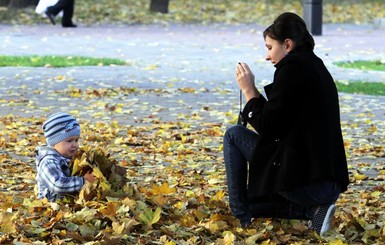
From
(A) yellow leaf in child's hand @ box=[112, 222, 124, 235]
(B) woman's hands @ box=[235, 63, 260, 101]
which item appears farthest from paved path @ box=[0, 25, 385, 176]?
(A) yellow leaf in child's hand @ box=[112, 222, 124, 235]

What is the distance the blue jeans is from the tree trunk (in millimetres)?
23045

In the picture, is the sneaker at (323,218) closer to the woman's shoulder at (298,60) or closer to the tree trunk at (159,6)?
the woman's shoulder at (298,60)

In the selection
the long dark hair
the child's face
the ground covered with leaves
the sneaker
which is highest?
the long dark hair

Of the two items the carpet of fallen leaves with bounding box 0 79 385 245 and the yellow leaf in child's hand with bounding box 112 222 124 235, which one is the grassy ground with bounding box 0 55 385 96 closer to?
the carpet of fallen leaves with bounding box 0 79 385 245

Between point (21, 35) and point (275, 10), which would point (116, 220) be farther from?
point (275, 10)

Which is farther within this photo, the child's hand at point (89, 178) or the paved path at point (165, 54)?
the paved path at point (165, 54)

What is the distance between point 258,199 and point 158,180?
2072 mm

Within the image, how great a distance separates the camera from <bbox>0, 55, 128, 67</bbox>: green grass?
17.5 m

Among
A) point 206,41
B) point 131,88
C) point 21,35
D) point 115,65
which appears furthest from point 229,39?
point 131,88

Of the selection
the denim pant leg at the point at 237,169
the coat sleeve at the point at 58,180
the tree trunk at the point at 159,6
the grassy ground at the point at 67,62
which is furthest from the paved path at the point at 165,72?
the coat sleeve at the point at 58,180

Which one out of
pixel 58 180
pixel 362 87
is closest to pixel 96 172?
pixel 58 180

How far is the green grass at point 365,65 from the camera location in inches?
686

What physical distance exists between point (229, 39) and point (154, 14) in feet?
18.9

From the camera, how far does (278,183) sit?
5969 millimetres
